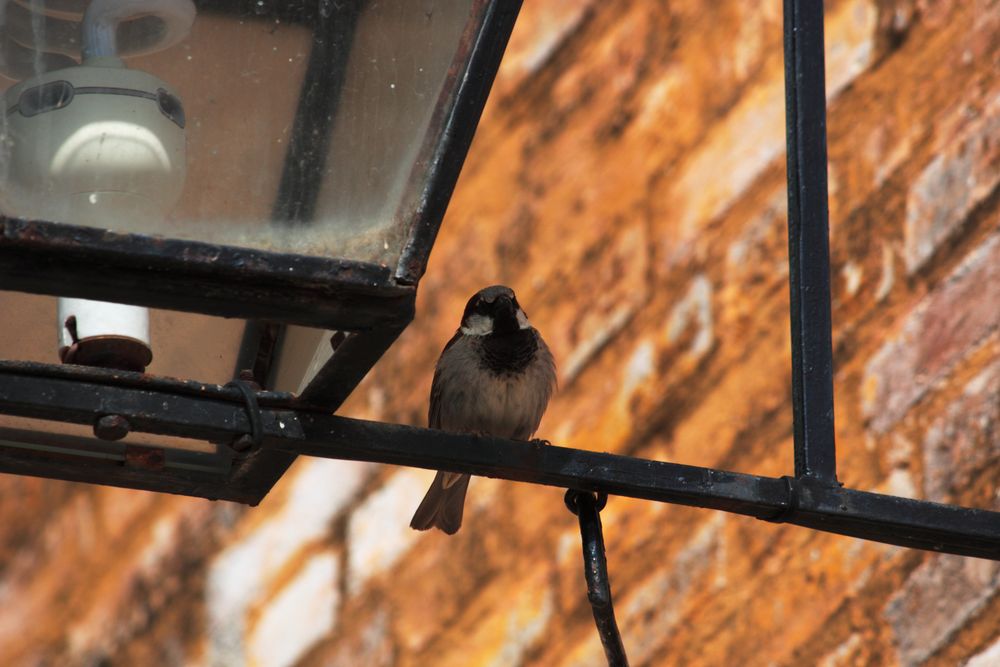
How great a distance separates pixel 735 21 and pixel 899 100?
2.04 ft

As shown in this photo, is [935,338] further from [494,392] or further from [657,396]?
[494,392]

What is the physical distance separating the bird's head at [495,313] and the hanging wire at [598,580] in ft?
5.18

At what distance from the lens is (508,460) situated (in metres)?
1.88

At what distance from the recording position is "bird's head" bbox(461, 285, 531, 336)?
3.55 meters

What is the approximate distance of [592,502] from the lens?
6.49ft

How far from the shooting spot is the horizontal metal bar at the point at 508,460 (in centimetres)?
173

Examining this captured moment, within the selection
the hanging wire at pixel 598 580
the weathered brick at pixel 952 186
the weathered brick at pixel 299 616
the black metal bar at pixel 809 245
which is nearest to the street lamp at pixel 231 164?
the hanging wire at pixel 598 580

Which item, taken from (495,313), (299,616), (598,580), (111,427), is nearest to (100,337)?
(111,427)

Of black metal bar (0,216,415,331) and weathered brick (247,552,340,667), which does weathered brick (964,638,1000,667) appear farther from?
black metal bar (0,216,415,331)

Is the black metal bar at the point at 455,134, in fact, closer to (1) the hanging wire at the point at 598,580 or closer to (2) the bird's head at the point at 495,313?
(1) the hanging wire at the point at 598,580

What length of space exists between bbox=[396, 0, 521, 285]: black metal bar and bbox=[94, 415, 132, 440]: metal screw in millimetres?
318

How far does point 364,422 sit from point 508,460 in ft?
0.54

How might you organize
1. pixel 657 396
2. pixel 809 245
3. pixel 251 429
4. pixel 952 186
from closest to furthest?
pixel 251 429 → pixel 809 245 → pixel 952 186 → pixel 657 396

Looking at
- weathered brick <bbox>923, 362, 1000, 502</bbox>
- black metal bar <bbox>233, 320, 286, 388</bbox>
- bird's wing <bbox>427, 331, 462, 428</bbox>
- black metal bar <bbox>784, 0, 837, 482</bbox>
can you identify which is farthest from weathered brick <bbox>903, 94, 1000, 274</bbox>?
black metal bar <bbox>233, 320, 286, 388</bbox>
